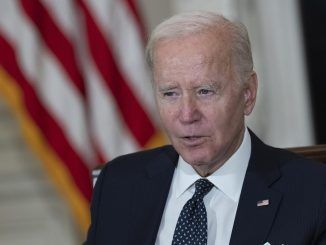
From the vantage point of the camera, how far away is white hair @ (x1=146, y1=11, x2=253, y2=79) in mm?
1961

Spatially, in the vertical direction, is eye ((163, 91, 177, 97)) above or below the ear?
above

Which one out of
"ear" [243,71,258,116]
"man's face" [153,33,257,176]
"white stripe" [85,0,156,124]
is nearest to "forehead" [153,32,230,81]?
"man's face" [153,33,257,176]

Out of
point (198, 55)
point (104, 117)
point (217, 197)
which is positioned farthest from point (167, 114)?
point (104, 117)

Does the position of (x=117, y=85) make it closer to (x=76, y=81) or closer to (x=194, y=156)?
(x=76, y=81)

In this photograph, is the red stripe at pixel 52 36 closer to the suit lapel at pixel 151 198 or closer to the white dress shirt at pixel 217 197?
the suit lapel at pixel 151 198

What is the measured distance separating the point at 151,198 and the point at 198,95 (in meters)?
0.40

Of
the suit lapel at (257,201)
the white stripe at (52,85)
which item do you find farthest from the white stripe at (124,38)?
the suit lapel at (257,201)

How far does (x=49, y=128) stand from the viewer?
3.58 meters

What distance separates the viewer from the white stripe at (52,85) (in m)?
3.54

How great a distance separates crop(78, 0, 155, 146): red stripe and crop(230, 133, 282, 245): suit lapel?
143cm

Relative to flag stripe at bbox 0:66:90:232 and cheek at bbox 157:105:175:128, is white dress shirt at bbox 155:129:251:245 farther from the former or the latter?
flag stripe at bbox 0:66:90:232

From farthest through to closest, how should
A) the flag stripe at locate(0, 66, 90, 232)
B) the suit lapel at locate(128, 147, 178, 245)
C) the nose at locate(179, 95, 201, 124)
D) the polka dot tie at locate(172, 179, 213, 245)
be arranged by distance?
the flag stripe at locate(0, 66, 90, 232)
the suit lapel at locate(128, 147, 178, 245)
the polka dot tie at locate(172, 179, 213, 245)
the nose at locate(179, 95, 201, 124)

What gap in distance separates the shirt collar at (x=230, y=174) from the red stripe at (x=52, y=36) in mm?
1487

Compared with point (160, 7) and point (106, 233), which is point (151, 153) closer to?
point (106, 233)
